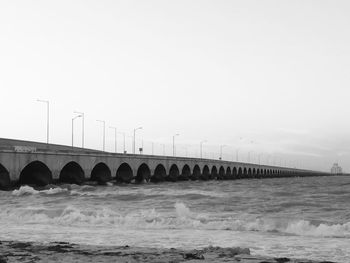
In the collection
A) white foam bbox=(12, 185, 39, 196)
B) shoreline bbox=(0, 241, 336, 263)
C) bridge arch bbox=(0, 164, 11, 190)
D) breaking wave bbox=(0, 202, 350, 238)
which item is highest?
bridge arch bbox=(0, 164, 11, 190)

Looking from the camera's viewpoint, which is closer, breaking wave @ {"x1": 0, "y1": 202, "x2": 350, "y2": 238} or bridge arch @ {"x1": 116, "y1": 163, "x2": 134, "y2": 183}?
breaking wave @ {"x1": 0, "y1": 202, "x2": 350, "y2": 238}

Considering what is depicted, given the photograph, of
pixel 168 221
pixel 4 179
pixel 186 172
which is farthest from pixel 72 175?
pixel 186 172

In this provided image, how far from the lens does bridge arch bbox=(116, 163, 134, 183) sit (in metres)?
69.6

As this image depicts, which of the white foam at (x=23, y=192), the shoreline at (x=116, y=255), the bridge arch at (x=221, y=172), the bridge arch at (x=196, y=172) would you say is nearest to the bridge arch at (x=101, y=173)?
the white foam at (x=23, y=192)

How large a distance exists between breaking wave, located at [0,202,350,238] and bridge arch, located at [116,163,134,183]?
1766 inches

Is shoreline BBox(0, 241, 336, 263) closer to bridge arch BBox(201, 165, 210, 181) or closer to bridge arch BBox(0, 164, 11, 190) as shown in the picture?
bridge arch BBox(0, 164, 11, 190)

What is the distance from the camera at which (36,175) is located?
164ft

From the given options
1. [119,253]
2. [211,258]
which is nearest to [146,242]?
[119,253]

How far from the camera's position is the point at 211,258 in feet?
32.2

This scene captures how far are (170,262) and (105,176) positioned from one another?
2136 inches

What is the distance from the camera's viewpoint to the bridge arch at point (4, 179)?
1705 inches

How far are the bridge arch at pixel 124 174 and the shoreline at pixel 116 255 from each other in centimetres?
5807

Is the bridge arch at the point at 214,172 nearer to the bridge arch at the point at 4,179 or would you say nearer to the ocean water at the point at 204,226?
the bridge arch at the point at 4,179

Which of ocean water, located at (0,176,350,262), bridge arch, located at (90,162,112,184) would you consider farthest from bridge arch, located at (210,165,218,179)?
ocean water, located at (0,176,350,262)
